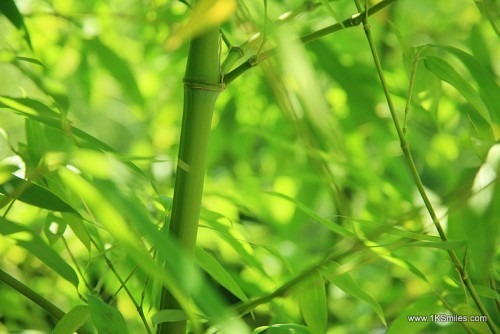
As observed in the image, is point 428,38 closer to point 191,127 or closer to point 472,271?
point 472,271

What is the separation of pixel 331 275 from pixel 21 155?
17 centimetres

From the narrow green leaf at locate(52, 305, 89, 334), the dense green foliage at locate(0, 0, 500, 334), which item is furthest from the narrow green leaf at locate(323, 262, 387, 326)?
the narrow green leaf at locate(52, 305, 89, 334)

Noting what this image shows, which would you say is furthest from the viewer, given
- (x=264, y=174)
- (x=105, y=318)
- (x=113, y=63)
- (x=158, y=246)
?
(x=264, y=174)

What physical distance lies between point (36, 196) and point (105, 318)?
0.20ft

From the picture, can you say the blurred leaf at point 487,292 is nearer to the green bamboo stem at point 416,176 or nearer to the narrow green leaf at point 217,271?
the green bamboo stem at point 416,176

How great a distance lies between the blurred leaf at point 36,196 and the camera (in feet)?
1.01

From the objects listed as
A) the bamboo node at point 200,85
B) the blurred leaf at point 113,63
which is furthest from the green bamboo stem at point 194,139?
the blurred leaf at point 113,63

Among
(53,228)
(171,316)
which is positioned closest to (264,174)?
(53,228)

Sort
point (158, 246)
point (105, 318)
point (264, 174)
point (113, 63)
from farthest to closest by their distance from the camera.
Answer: point (264, 174), point (113, 63), point (105, 318), point (158, 246)

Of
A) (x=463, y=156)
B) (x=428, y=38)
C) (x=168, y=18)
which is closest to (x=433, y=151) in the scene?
(x=463, y=156)

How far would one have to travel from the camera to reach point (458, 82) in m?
0.32

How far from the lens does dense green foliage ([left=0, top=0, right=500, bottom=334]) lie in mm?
259

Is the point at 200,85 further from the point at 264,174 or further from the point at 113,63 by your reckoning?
the point at 264,174

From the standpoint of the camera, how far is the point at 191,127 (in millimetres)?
326
